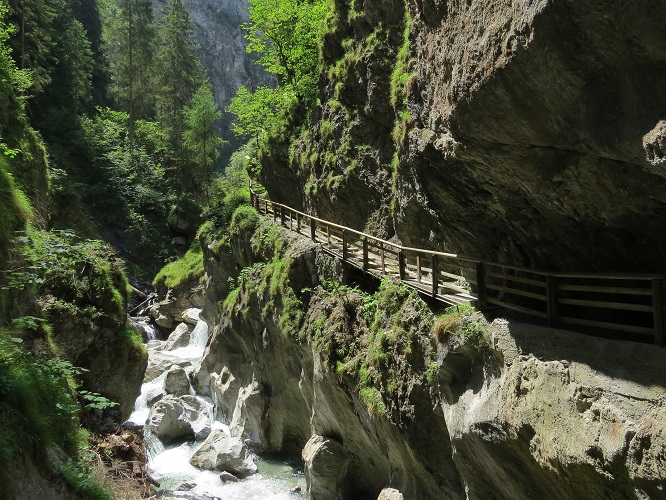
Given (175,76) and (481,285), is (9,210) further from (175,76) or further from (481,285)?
(175,76)

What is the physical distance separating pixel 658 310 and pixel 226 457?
45.4ft

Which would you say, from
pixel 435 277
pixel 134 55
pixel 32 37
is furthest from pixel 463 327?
pixel 134 55

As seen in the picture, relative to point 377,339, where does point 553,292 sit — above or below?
above

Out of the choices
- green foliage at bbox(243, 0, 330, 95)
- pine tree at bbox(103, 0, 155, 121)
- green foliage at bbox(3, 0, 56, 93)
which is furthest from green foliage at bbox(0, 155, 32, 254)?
pine tree at bbox(103, 0, 155, 121)

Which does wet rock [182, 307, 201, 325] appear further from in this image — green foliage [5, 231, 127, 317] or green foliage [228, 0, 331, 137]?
green foliage [5, 231, 127, 317]

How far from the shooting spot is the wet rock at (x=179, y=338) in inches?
1077

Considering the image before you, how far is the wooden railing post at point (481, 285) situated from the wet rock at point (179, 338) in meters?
22.1

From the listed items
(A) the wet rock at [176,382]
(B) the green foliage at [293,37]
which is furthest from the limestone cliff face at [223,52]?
(A) the wet rock at [176,382]

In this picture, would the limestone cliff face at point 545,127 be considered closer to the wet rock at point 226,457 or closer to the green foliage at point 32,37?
the wet rock at point 226,457

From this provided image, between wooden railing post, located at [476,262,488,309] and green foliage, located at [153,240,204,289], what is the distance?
955 inches

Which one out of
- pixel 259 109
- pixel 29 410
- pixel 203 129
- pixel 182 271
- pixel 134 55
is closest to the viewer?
pixel 29 410

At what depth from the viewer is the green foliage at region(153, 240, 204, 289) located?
31.6 metres

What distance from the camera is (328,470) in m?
12.8

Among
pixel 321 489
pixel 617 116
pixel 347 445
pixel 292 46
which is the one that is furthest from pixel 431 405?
pixel 292 46
